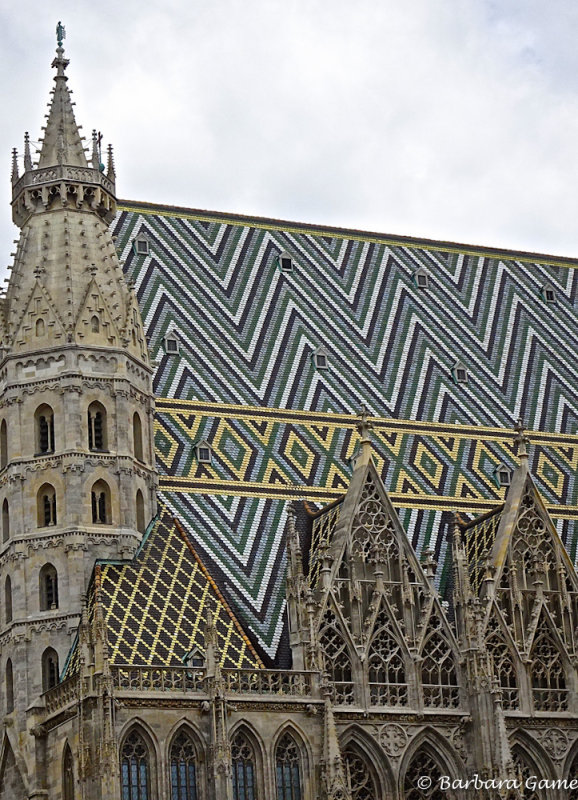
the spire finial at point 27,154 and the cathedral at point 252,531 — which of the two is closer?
the cathedral at point 252,531

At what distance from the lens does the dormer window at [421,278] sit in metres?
48.7

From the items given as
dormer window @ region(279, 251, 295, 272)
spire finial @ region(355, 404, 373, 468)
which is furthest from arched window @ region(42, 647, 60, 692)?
dormer window @ region(279, 251, 295, 272)

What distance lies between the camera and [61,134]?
140 feet

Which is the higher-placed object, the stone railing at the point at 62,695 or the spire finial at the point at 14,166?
the spire finial at the point at 14,166

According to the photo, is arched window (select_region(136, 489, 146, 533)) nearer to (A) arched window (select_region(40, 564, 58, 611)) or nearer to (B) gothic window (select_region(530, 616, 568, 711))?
(A) arched window (select_region(40, 564, 58, 611))

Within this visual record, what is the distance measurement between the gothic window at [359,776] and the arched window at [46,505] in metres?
7.46

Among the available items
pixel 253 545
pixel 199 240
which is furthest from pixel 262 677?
pixel 199 240

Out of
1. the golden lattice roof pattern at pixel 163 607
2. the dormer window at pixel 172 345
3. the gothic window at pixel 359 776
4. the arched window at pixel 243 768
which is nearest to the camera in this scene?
the arched window at pixel 243 768

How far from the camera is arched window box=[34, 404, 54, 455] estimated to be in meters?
39.5

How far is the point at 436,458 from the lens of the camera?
145ft

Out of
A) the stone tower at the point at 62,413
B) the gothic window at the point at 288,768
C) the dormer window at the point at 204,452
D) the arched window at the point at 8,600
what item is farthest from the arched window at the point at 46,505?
the gothic window at the point at 288,768

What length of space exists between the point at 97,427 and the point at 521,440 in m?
9.53

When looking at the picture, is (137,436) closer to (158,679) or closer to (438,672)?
(158,679)

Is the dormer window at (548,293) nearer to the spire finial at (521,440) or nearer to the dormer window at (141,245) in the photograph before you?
the spire finial at (521,440)
